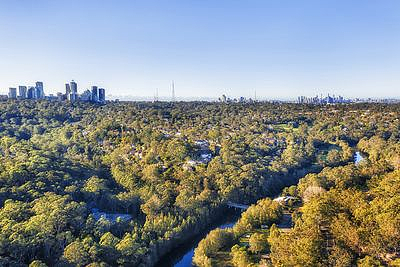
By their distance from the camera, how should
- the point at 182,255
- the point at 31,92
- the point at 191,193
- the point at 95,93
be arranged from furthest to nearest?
the point at 95,93 → the point at 31,92 → the point at 191,193 → the point at 182,255

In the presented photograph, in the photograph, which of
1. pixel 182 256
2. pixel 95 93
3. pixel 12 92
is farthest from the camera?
pixel 95 93

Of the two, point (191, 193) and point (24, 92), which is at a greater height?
point (24, 92)

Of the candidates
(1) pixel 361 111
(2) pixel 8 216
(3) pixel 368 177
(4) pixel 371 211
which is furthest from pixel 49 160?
(1) pixel 361 111

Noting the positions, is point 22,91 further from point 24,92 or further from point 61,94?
point 61,94

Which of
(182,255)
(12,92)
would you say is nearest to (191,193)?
(182,255)

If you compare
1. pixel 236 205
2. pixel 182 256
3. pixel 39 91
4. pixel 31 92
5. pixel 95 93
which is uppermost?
pixel 39 91

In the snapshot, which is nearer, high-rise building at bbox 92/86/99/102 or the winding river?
the winding river

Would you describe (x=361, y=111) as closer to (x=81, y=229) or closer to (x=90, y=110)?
(x=90, y=110)

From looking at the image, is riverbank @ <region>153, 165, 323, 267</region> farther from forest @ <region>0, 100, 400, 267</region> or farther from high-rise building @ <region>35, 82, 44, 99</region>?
high-rise building @ <region>35, 82, 44, 99</region>

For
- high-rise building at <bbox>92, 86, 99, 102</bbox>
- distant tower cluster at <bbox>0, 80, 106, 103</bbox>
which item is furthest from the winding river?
high-rise building at <bbox>92, 86, 99, 102</bbox>
